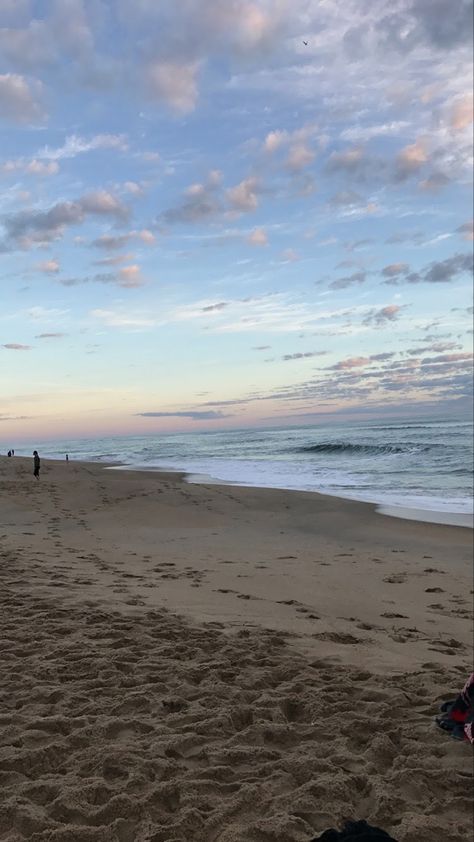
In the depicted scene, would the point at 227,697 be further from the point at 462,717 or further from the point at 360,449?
the point at 360,449

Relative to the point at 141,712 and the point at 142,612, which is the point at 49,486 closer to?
the point at 142,612

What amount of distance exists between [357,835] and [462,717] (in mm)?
1720

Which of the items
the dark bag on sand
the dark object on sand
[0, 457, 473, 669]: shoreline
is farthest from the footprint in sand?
the dark bag on sand

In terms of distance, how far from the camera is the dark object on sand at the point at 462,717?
3.61 meters

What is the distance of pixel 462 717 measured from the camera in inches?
148

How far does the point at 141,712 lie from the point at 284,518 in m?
11.3

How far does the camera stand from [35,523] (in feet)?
44.9

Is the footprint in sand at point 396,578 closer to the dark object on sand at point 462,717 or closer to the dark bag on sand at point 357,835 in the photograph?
the dark object on sand at point 462,717

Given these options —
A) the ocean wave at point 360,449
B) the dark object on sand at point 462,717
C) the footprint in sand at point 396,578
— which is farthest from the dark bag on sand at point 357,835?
the ocean wave at point 360,449

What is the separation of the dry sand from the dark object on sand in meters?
0.07

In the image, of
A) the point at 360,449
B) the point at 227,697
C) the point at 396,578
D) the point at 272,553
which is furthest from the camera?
the point at 360,449

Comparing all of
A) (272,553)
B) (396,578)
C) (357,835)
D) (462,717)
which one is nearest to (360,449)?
(272,553)

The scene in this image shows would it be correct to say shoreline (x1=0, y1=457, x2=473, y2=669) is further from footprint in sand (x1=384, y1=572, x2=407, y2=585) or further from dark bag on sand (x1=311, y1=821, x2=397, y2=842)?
dark bag on sand (x1=311, y1=821, x2=397, y2=842)

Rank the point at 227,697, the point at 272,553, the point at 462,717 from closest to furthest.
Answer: the point at 462,717, the point at 227,697, the point at 272,553
